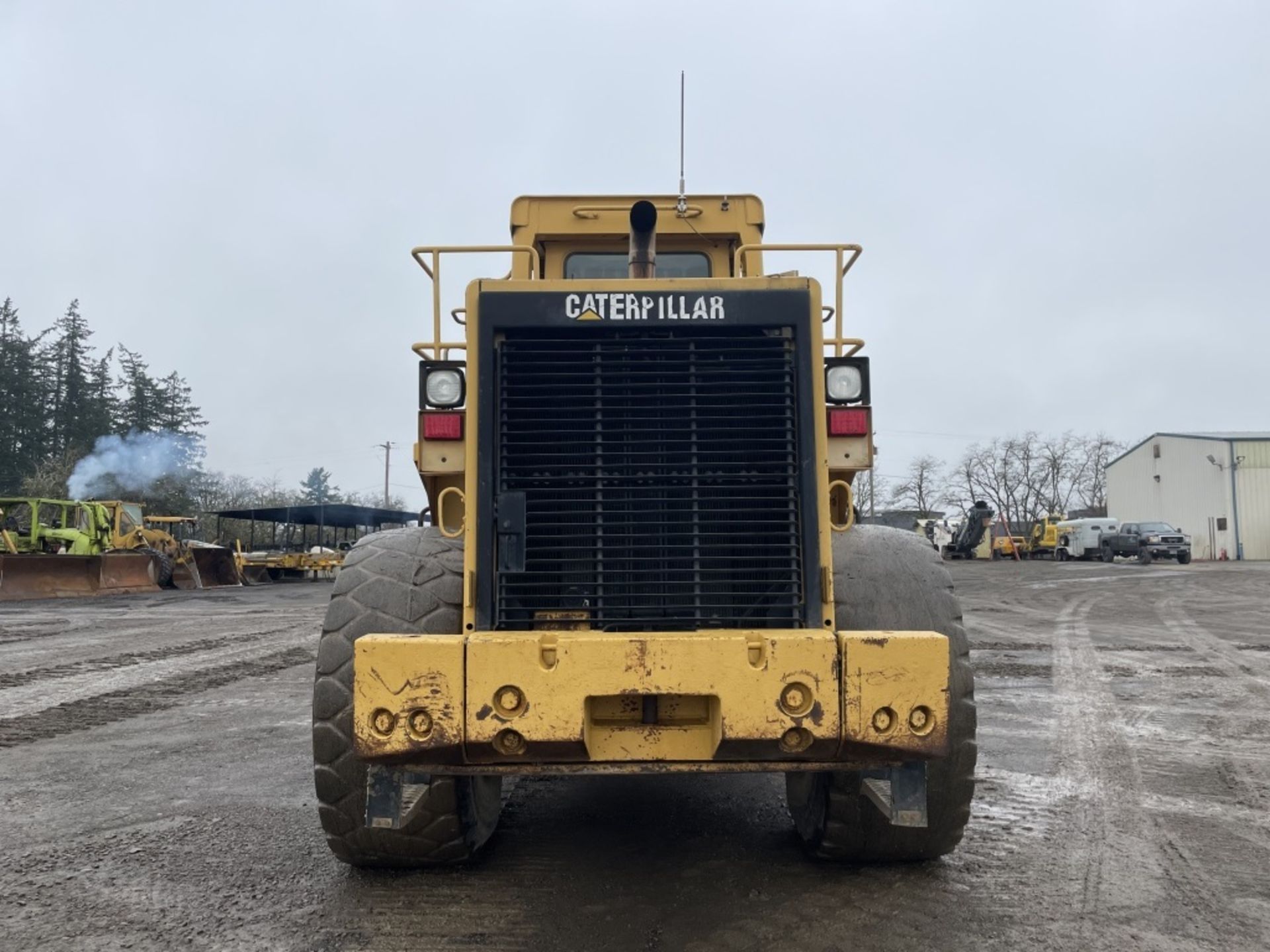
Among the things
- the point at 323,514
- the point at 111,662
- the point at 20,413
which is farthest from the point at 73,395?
the point at 111,662

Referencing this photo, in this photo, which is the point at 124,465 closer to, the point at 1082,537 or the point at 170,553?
the point at 170,553

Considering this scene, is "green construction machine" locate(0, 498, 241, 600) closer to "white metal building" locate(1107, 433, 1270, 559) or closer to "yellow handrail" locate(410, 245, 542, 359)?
"yellow handrail" locate(410, 245, 542, 359)

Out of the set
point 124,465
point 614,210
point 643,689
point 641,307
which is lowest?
point 643,689

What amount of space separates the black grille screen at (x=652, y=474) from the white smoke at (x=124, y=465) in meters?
45.1

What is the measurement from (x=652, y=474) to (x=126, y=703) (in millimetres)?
6484

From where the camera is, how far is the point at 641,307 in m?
3.35

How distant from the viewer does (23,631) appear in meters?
14.3

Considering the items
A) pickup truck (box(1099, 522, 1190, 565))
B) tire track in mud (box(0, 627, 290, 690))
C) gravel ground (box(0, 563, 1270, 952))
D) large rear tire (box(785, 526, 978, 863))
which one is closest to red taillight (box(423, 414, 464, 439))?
large rear tire (box(785, 526, 978, 863))

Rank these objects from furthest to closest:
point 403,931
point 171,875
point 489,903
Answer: point 171,875 → point 489,903 → point 403,931

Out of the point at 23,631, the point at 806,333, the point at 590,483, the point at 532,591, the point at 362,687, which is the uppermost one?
the point at 806,333

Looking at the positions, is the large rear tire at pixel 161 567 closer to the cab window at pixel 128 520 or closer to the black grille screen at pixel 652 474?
the cab window at pixel 128 520

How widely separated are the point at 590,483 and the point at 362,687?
1010 millimetres

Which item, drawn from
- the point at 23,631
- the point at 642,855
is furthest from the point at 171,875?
the point at 23,631

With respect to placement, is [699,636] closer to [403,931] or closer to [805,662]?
[805,662]
